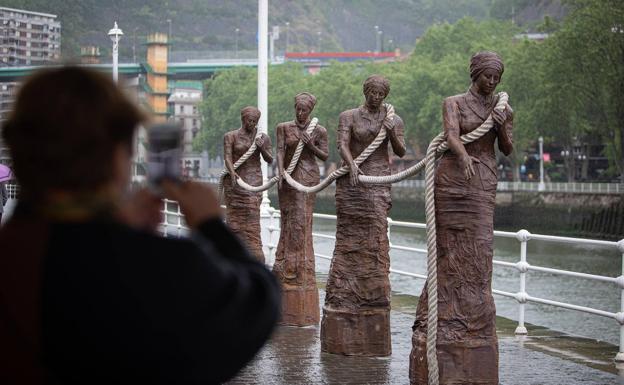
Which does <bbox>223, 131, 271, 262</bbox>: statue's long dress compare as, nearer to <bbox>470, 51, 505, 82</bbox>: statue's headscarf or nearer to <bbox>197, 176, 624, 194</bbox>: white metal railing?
<bbox>470, 51, 505, 82</bbox>: statue's headscarf

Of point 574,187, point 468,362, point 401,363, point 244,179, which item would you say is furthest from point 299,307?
point 574,187

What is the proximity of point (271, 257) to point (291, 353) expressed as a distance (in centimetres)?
874

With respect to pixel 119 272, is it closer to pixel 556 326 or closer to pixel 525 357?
pixel 525 357

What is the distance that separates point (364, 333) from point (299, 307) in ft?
8.82

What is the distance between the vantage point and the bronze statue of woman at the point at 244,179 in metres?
16.1

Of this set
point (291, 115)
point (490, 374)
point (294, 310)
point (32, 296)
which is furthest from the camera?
point (291, 115)

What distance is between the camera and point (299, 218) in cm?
1390

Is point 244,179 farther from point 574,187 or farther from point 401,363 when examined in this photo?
point 574,187

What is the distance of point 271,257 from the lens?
2022cm

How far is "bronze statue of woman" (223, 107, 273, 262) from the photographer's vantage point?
633 inches

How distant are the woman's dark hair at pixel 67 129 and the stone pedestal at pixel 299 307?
11.1 meters

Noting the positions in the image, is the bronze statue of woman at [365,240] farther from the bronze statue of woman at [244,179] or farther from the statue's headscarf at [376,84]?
the bronze statue of woman at [244,179]

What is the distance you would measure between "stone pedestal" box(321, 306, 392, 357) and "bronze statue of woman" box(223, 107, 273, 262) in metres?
4.74

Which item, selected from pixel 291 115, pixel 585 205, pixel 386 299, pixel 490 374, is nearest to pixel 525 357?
pixel 386 299
